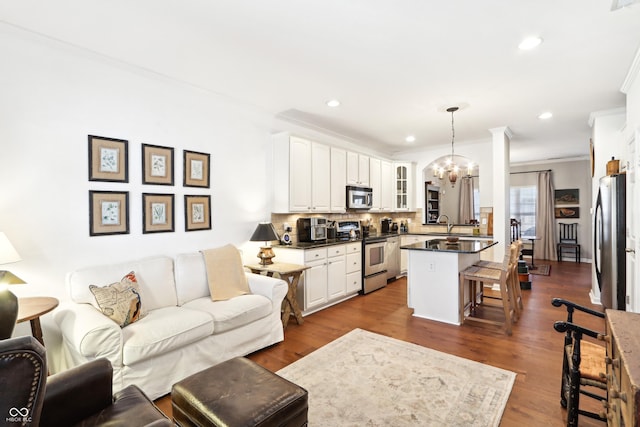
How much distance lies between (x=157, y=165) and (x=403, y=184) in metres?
4.85

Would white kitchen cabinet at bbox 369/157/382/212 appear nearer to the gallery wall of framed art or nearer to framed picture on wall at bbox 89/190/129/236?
the gallery wall of framed art

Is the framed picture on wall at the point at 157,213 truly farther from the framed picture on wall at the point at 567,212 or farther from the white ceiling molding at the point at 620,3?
the framed picture on wall at the point at 567,212

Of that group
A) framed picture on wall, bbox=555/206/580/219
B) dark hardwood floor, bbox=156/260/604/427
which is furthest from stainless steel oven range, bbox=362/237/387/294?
framed picture on wall, bbox=555/206/580/219

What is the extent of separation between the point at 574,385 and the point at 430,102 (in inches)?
125

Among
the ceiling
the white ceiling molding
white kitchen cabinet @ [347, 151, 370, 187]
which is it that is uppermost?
the ceiling

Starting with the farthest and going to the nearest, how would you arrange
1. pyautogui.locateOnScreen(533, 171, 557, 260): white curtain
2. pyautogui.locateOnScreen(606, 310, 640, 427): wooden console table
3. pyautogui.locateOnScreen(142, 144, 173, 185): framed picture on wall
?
1. pyautogui.locateOnScreen(533, 171, 557, 260): white curtain
2. pyautogui.locateOnScreen(142, 144, 173, 185): framed picture on wall
3. pyautogui.locateOnScreen(606, 310, 640, 427): wooden console table

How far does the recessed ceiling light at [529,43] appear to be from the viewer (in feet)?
8.13

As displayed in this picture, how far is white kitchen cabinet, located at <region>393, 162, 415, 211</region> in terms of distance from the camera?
21.9 ft

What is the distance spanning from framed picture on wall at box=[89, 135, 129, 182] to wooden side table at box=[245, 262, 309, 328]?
1.71 metres

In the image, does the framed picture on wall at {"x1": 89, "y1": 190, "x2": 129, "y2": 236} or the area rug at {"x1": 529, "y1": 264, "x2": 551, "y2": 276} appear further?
the area rug at {"x1": 529, "y1": 264, "x2": 551, "y2": 276}

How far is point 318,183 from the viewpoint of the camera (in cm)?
472

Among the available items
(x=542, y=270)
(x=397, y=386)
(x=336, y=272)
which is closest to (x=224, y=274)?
(x=336, y=272)

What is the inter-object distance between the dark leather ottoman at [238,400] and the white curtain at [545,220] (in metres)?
8.99

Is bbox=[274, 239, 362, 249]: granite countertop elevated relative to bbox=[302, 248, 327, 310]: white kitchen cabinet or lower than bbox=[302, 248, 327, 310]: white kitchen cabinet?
elevated
